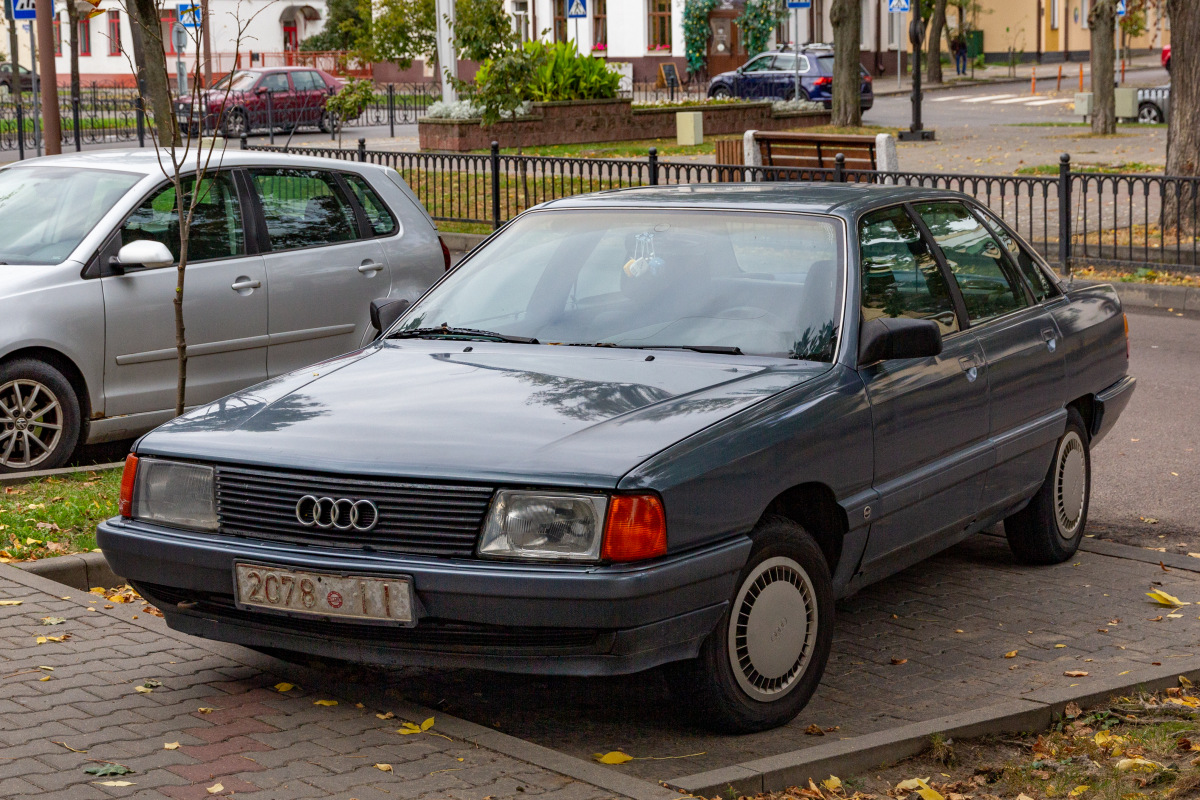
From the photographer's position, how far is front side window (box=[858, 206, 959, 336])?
17.6 feet

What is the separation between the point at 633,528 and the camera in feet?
13.2

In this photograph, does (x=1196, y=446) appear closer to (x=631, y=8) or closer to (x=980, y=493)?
(x=980, y=493)

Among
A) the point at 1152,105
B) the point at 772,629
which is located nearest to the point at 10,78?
the point at 1152,105

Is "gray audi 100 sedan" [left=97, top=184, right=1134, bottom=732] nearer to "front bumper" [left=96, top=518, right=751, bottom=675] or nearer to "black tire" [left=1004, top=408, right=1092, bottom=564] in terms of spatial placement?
"front bumper" [left=96, top=518, right=751, bottom=675]

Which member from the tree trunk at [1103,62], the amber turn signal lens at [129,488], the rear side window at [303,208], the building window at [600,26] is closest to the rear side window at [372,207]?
the rear side window at [303,208]

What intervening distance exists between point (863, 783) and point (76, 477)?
15.9 feet

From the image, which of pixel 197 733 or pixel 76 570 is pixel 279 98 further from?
pixel 197 733

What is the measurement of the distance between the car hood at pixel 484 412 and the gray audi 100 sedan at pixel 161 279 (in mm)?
3145

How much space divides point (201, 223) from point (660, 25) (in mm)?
53002

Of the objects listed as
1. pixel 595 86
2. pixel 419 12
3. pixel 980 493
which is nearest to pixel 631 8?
pixel 419 12

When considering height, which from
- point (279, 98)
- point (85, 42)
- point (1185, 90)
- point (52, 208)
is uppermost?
point (85, 42)

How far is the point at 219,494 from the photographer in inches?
175

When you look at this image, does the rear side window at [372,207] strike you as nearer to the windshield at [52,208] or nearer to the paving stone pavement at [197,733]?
the windshield at [52,208]

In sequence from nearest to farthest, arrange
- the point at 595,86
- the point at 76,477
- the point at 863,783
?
the point at 863,783
the point at 76,477
the point at 595,86
